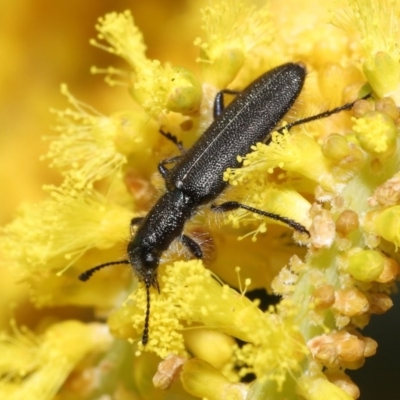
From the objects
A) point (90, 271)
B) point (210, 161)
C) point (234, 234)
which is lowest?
point (90, 271)

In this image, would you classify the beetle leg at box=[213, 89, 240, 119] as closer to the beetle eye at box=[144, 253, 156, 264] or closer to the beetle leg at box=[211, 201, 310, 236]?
the beetle leg at box=[211, 201, 310, 236]

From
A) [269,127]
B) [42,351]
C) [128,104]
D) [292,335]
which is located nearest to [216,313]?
[292,335]

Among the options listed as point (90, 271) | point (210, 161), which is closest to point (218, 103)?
point (210, 161)

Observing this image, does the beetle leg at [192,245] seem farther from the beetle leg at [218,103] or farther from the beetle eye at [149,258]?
the beetle leg at [218,103]

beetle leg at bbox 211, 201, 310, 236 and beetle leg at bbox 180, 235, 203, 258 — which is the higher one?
beetle leg at bbox 211, 201, 310, 236

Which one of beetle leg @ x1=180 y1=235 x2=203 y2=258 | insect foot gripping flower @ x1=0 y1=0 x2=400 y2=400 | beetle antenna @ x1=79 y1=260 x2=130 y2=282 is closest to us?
insect foot gripping flower @ x1=0 y1=0 x2=400 y2=400

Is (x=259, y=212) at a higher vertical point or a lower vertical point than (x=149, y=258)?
higher

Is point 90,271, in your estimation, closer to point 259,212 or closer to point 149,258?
point 149,258

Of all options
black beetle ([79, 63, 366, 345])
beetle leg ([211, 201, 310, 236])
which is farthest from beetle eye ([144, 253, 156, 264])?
beetle leg ([211, 201, 310, 236])
